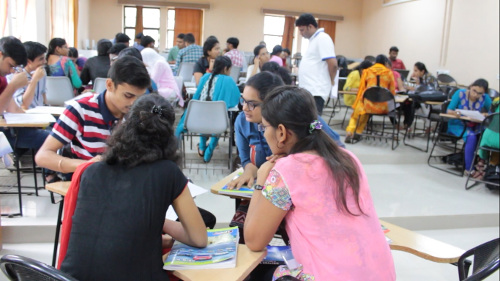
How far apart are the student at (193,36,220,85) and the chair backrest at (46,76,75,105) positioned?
148 centimetres

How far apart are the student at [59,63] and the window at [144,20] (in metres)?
8.47

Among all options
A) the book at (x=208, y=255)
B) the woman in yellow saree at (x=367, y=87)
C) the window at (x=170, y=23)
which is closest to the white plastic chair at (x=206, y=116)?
the woman in yellow saree at (x=367, y=87)

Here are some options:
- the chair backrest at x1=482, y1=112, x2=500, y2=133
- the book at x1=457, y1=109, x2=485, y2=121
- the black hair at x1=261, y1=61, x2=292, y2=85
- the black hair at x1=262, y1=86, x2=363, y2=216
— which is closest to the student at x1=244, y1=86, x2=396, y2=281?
the black hair at x1=262, y1=86, x2=363, y2=216

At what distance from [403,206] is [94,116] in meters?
2.68

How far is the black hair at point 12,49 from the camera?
2744 mm

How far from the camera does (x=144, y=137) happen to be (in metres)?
1.26

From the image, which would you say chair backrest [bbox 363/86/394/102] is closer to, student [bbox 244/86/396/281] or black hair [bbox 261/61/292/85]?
black hair [bbox 261/61/292/85]

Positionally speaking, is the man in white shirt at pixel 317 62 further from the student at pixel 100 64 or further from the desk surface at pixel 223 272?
the desk surface at pixel 223 272

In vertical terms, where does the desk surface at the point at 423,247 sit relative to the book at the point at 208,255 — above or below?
below

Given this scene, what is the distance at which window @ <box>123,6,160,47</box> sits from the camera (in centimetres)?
1280

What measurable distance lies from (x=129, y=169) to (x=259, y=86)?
97cm

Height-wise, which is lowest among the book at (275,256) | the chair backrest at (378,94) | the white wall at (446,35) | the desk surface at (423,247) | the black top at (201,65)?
the book at (275,256)

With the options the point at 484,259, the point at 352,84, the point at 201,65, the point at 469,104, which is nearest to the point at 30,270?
the point at 484,259

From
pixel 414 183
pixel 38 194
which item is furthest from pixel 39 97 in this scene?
pixel 414 183
